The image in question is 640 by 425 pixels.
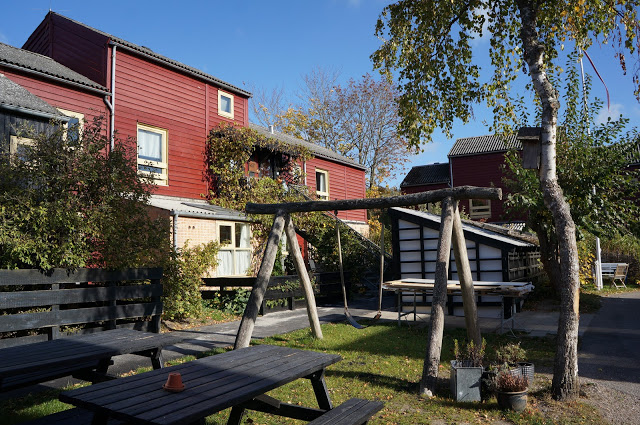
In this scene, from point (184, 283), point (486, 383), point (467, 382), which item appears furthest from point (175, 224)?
point (486, 383)

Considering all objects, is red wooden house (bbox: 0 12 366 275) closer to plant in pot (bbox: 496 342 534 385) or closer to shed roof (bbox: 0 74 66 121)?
shed roof (bbox: 0 74 66 121)

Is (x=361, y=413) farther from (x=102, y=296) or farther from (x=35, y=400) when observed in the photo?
(x=102, y=296)

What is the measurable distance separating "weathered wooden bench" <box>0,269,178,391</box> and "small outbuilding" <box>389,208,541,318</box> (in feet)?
22.8

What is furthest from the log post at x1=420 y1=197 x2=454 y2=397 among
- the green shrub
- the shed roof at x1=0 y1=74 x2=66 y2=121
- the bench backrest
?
the shed roof at x1=0 y1=74 x2=66 y2=121

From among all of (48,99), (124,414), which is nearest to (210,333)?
(124,414)

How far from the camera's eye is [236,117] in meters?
20.9

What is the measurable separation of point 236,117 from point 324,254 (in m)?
7.50

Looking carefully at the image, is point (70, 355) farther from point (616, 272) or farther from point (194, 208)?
point (616, 272)

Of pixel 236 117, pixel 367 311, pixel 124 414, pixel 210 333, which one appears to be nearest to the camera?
pixel 124 414

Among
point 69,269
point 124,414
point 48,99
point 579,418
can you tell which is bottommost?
point 579,418

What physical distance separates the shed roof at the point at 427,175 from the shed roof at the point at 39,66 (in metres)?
25.9

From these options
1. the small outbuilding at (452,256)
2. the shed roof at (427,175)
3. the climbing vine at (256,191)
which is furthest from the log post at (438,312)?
the shed roof at (427,175)

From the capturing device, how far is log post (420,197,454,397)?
232 inches

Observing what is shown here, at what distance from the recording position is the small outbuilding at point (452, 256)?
1266 cm
